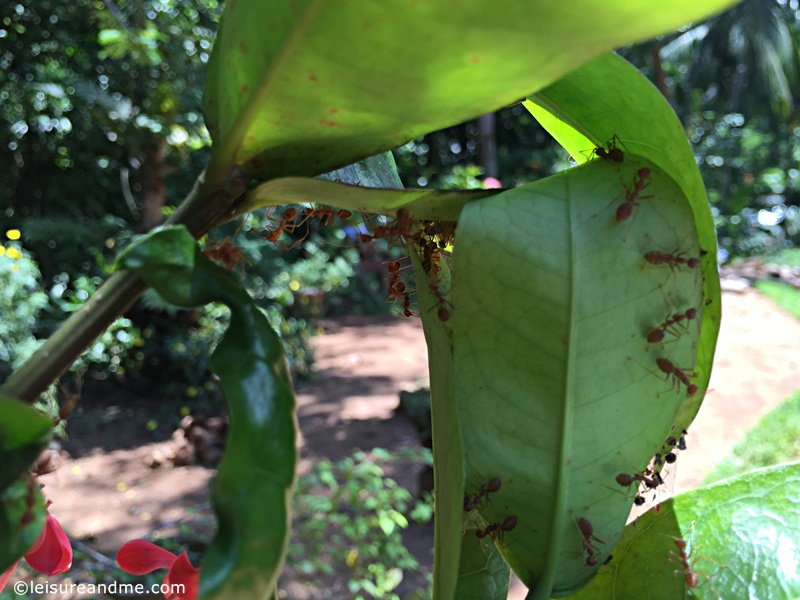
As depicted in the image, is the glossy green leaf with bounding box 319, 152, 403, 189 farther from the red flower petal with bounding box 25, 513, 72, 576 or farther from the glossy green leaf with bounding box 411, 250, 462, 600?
the red flower petal with bounding box 25, 513, 72, 576

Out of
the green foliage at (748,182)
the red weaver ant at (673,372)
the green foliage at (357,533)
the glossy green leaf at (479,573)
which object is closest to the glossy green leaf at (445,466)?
the glossy green leaf at (479,573)

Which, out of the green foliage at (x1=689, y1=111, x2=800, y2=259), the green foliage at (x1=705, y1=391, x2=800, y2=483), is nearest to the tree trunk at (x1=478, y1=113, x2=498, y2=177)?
the green foliage at (x1=705, y1=391, x2=800, y2=483)

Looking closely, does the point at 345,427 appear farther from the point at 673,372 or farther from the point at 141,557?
the point at 673,372

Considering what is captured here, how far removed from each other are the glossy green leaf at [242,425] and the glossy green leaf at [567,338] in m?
0.10

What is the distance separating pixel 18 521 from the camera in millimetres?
216

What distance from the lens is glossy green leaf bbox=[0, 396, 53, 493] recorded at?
21 centimetres

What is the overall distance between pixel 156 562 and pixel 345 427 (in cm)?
351

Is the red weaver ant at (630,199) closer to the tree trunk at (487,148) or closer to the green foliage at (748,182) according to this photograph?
the tree trunk at (487,148)

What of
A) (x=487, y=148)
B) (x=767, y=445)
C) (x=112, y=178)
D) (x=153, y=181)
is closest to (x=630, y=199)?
(x=767, y=445)

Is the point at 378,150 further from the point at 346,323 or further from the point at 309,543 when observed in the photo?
the point at 346,323

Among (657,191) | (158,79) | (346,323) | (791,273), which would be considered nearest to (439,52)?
(657,191)

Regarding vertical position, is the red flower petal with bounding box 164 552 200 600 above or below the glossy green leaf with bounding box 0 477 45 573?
below

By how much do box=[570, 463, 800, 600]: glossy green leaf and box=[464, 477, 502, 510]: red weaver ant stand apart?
0.17 metres

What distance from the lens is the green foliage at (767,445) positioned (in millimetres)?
3146
